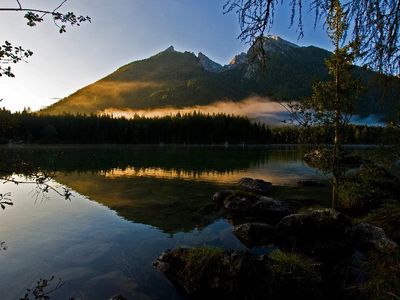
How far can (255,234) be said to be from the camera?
740 inches

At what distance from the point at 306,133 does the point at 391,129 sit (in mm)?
5107

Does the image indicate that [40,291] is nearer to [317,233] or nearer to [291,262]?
[291,262]

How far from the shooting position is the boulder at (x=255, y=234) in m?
18.1

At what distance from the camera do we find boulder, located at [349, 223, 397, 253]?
15.8 metres

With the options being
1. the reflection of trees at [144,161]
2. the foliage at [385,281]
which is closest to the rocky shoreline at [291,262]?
the foliage at [385,281]

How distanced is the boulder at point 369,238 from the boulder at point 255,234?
4.17 meters

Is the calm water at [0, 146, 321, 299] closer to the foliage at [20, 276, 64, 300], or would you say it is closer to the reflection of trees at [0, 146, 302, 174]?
the foliage at [20, 276, 64, 300]

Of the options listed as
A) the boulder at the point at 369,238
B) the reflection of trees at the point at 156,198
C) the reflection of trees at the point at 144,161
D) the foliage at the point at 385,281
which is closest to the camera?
the foliage at the point at 385,281

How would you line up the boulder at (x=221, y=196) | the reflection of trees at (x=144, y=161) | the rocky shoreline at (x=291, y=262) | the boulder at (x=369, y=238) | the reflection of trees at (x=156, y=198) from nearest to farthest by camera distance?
1. the rocky shoreline at (x=291, y=262)
2. the boulder at (x=369, y=238)
3. the reflection of trees at (x=156, y=198)
4. the boulder at (x=221, y=196)
5. the reflection of trees at (x=144, y=161)

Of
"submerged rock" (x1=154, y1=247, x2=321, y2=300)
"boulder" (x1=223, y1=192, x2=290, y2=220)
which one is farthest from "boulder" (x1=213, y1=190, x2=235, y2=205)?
"submerged rock" (x1=154, y1=247, x2=321, y2=300)

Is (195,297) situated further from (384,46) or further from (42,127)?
(42,127)

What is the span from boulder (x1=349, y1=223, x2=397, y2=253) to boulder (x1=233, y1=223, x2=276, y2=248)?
4.17 metres

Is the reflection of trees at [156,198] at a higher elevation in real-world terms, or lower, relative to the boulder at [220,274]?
lower

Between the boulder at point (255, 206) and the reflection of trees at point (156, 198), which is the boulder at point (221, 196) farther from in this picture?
the boulder at point (255, 206)
